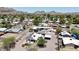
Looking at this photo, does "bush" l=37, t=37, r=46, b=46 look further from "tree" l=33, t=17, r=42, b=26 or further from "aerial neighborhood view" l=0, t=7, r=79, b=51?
"tree" l=33, t=17, r=42, b=26

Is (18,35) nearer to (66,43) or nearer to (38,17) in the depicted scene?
(38,17)

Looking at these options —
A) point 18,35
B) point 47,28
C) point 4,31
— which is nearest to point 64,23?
point 47,28

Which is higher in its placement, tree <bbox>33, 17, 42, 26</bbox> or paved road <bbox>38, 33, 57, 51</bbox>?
tree <bbox>33, 17, 42, 26</bbox>

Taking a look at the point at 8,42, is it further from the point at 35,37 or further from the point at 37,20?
the point at 37,20

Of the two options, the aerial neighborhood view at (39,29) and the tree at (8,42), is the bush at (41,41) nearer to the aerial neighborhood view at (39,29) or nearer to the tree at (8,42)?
the aerial neighborhood view at (39,29)

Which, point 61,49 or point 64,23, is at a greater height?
point 64,23

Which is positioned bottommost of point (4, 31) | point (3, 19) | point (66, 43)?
point (66, 43)

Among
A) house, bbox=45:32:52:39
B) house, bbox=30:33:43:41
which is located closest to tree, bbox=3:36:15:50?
house, bbox=30:33:43:41

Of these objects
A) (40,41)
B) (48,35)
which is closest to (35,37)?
(40,41)
